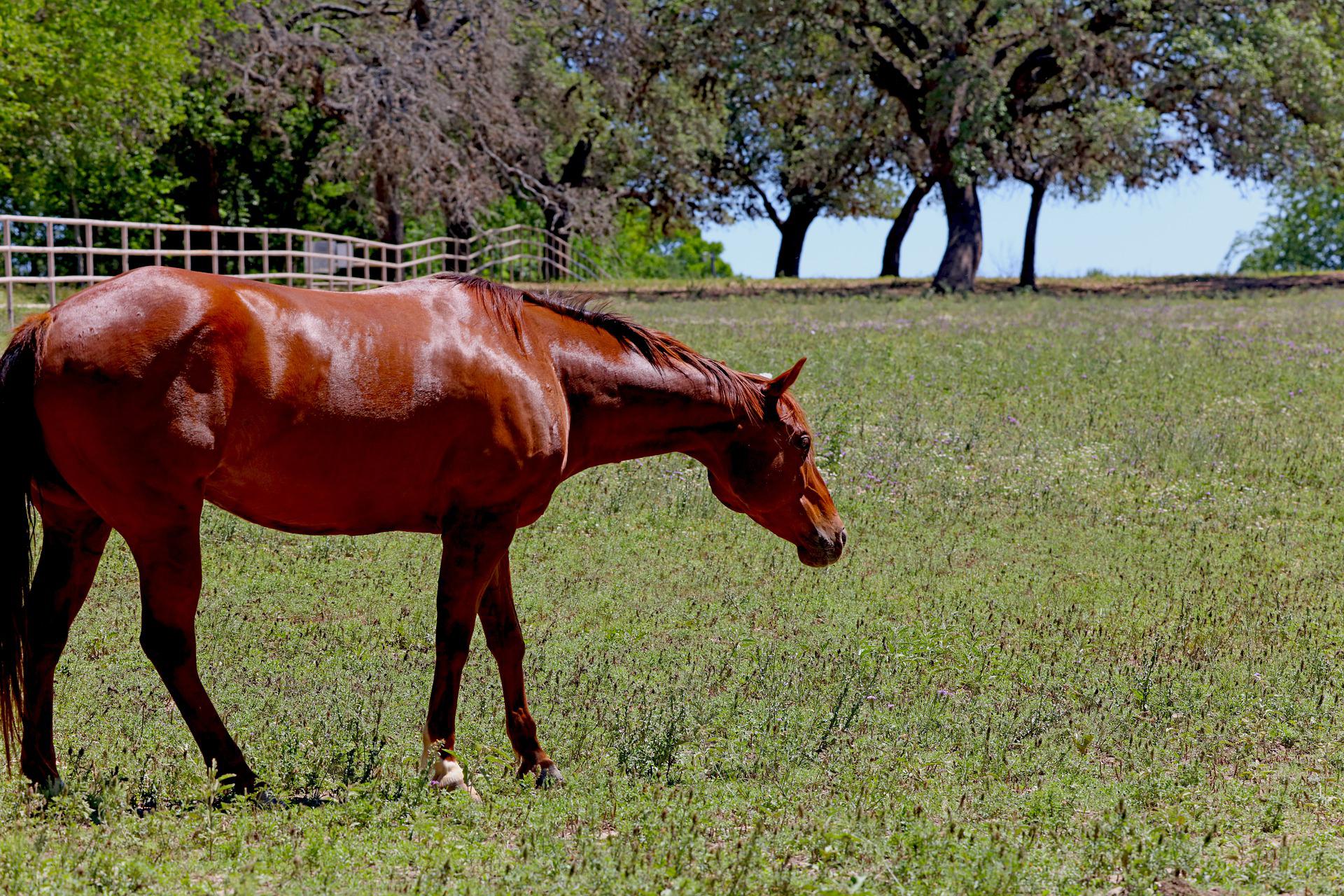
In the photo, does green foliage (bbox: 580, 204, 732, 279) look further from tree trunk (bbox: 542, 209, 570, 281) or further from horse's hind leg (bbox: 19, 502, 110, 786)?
horse's hind leg (bbox: 19, 502, 110, 786)

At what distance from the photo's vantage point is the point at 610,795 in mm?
5809

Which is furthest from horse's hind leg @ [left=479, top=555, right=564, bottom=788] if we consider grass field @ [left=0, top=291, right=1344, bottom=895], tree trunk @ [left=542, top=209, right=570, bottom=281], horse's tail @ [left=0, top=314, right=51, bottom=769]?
tree trunk @ [left=542, top=209, right=570, bottom=281]

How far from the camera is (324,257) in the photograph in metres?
27.2

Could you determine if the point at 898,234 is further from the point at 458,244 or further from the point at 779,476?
the point at 779,476

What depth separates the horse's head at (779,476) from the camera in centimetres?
680

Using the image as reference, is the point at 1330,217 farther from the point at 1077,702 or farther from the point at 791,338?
the point at 1077,702

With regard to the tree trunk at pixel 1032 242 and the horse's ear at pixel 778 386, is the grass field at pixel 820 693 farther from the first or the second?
the tree trunk at pixel 1032 242

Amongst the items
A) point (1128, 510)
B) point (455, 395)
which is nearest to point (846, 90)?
point (1128, 510)

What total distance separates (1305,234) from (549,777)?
60.3 m

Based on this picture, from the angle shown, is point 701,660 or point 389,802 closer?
point 389,802

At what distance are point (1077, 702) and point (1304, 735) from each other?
3.80 feet

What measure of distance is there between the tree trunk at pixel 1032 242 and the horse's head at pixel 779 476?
28820 millimetres

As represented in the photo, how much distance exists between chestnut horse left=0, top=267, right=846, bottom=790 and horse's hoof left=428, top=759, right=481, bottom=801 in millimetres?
12

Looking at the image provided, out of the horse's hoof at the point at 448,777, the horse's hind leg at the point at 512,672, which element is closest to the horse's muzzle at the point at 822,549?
the horse's hind leg at the point at 512,672
